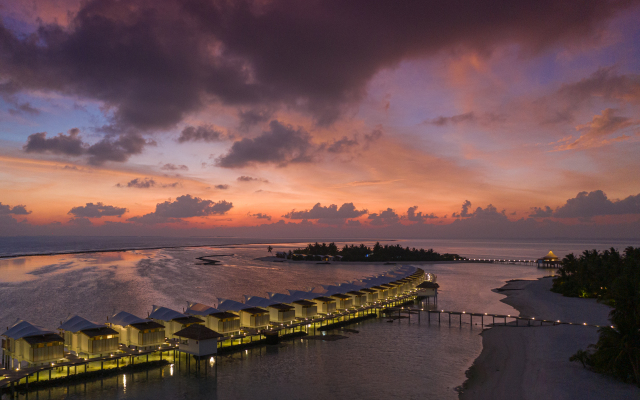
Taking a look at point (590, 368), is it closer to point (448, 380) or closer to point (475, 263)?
point (448, 380)

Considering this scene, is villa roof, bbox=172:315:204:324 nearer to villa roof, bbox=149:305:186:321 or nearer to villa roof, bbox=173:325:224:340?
villa roof, bbox=149:305:186:321

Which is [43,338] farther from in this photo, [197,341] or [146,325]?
[197,341]

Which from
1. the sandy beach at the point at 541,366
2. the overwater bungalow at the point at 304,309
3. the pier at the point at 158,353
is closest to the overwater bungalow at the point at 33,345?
the pier at the point at 158,353

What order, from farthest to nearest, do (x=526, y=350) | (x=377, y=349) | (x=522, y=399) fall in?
1. (x=377, y=349)
2. (x=526, y=350)
3. (x=522, y=399)

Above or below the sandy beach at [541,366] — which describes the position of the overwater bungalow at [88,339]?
above

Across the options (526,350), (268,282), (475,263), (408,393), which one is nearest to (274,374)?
(408,393)

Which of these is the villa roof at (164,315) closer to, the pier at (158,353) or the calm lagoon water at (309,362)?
the pier at (158,353)

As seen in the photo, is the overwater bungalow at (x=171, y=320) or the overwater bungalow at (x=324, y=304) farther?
the overwater bungalow at (x=324, y=304)
